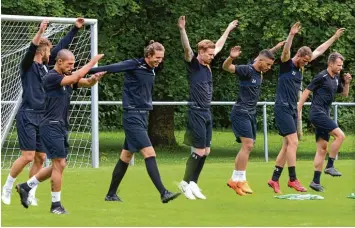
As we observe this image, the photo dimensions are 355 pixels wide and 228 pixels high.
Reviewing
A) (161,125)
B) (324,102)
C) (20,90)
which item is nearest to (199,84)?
(324,102)

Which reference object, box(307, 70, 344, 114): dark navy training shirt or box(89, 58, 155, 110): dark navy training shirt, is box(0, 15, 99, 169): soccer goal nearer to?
box(307, 70, 344, 114): dark navy training shirt

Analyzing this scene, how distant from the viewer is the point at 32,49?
14.3m

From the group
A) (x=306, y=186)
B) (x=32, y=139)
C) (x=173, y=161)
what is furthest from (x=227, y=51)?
(x=32, y=139)

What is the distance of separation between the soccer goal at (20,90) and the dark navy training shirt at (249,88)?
5.14m

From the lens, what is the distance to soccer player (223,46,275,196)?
16.9m

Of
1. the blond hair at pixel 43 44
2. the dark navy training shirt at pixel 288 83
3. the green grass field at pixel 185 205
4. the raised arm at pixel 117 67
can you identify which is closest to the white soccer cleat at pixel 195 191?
the green grass field at pixel 185 205

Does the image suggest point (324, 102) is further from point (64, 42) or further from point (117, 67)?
point (64, 42)

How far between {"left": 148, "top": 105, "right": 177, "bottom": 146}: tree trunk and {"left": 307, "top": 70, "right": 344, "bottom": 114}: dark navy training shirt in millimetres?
14296

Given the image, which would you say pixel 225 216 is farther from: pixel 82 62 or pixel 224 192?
pixel 82 62

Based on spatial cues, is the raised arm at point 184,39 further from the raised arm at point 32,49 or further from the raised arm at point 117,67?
the raised arm at point 32,49

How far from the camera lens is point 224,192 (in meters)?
17.2

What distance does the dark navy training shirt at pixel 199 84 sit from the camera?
16.1m

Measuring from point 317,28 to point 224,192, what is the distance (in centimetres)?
1406

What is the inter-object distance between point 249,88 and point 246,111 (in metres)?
0.35
